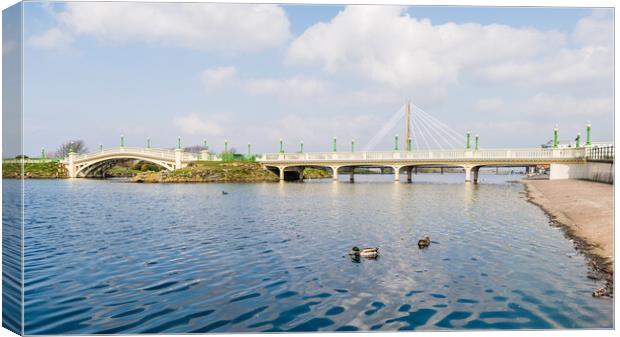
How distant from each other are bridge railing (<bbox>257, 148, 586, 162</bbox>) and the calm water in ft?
150

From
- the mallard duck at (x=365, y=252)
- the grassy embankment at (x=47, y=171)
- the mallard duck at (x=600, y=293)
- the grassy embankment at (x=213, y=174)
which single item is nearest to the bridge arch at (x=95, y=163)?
the grassy embankment at (x=47, y=171)

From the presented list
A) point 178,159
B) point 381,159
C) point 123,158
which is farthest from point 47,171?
point 381,159

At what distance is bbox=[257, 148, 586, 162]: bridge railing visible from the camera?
64625 millimetres

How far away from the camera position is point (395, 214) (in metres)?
30.3

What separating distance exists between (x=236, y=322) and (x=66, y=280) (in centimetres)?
634

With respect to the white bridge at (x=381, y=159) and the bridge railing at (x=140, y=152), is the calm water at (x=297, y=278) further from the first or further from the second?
the bridge railing at (x=140, y=152)

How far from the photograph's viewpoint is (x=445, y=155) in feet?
234

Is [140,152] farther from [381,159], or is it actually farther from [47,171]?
[381,159]

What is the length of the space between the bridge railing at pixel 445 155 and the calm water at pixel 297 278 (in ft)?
150

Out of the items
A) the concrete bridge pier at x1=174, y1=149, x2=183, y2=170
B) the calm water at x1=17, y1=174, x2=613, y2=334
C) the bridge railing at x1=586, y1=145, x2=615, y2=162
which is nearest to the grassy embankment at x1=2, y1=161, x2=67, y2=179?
the concrete bridge pier at x1=174, y1=149, x2=183, y2=170

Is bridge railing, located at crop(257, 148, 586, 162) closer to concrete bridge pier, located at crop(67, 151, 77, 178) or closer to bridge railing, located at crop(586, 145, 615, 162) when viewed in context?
bridge railing, located at crop(586, 145, 615, 162)

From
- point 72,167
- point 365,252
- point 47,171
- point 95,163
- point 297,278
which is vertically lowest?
point 297,278

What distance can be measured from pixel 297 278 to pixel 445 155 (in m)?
A: 61.8

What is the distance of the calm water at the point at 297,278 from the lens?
10133 mm
